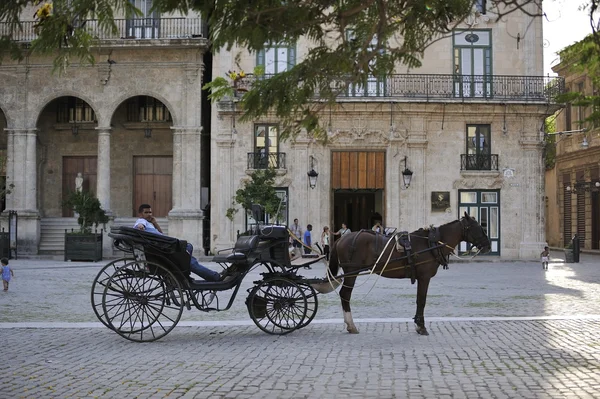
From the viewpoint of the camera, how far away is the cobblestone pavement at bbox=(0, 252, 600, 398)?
707cm

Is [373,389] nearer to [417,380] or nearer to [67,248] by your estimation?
[417,380]

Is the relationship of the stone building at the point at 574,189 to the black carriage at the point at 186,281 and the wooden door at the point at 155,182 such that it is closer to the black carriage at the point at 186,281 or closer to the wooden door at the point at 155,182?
the wooden door at the point at 155,182

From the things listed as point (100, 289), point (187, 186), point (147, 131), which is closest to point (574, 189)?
point (187, 186)

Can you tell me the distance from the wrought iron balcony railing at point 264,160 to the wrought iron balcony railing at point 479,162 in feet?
25.1

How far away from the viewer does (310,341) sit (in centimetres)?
988

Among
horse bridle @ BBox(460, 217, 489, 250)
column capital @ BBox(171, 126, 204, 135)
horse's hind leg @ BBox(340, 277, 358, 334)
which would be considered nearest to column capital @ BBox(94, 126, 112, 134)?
column capital @ BBox(171, 126, 204, 135)

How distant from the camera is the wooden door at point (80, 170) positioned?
34.1m

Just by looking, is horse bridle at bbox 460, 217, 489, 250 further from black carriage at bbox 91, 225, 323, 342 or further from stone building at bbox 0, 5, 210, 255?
stone building at bbox 0, 5, 210, 255

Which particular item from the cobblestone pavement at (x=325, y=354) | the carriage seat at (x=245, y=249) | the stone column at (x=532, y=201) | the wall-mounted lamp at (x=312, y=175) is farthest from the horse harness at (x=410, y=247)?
the stone column at (x=532, y=201)

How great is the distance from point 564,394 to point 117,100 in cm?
2687

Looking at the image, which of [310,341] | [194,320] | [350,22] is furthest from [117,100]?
[350,22]

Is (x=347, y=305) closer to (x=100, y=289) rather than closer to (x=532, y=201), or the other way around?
(x=100, y=289)

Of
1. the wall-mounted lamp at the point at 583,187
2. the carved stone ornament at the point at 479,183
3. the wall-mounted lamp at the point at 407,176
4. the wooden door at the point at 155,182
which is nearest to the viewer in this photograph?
the wall-mounted lamp at the point at 407,176

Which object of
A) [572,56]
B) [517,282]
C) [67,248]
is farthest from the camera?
[67,248]
